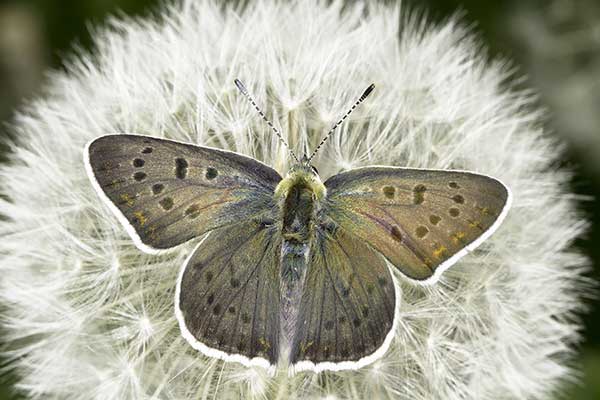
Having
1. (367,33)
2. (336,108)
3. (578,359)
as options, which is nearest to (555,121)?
(578,359)

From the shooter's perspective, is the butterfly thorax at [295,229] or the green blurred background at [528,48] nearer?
the butterfly thorax at [295,229]

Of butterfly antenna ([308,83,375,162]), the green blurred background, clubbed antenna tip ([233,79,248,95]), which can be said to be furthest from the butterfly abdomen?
the green blurred background

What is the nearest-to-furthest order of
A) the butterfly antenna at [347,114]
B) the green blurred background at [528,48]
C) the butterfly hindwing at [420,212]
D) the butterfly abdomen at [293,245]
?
the butterfly hindwing at [420,212]
the butterfly abdomen at [293,245]
the butterfly antenna at [347,114]
the green blurred background at [528,48]

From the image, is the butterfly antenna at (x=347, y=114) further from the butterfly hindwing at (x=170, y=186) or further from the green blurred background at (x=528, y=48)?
the green blurred background at (x=528, y=48)

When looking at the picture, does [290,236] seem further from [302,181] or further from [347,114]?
[347,114]

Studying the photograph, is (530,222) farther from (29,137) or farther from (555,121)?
(29,137)

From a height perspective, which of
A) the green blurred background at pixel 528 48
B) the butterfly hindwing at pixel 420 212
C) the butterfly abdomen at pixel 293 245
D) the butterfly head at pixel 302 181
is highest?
the butterfly hindwing at pixel 420 212

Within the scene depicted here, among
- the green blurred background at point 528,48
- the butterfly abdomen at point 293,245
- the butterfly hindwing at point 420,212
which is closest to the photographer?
the butterfly hindwing at point 420,212

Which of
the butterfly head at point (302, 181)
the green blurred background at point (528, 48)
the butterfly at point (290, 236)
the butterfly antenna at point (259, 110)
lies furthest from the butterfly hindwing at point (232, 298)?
the green blurred background at point (528, 48)

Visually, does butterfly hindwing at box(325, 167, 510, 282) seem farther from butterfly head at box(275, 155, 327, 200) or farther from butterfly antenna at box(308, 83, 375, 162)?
butterfly antenna at box(308, 83, 375, 162)
